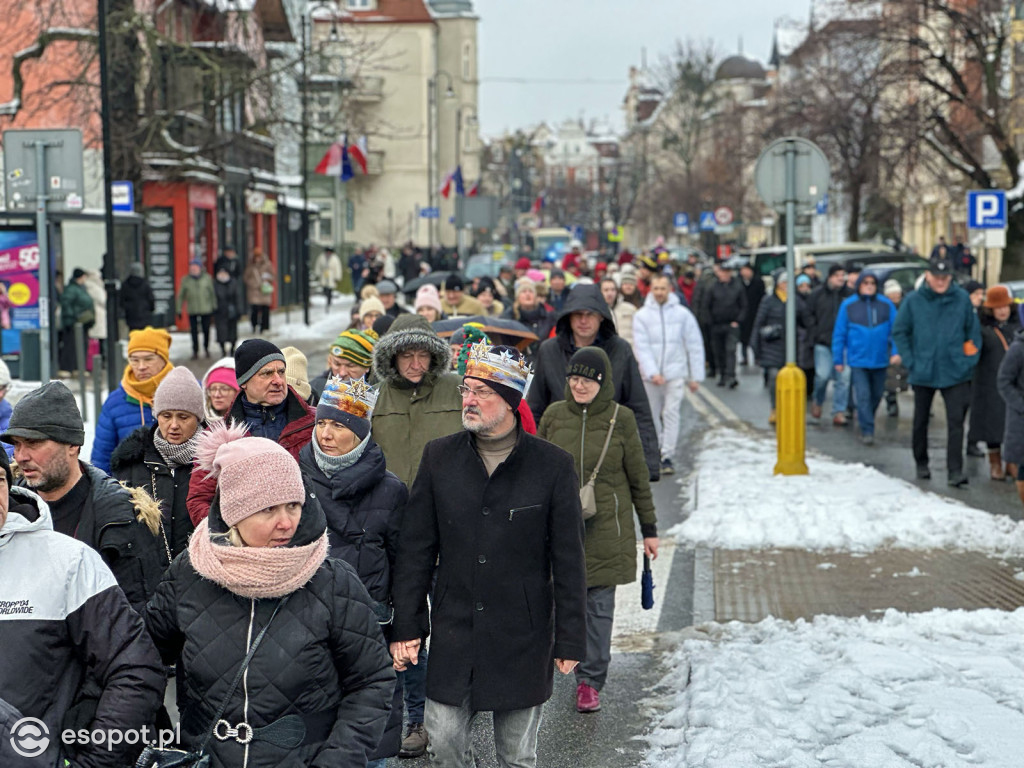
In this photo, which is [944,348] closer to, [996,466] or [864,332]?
[996,466]

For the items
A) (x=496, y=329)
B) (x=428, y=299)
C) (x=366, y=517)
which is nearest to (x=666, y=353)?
(x=428, y=299)

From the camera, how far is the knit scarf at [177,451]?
19.8 feet

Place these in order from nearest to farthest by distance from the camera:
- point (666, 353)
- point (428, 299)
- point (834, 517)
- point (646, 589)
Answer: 1. point (646, 589)
2. point (834, 517)
3. point (428, 299)
4. point (666, 353)

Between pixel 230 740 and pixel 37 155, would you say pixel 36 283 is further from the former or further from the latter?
pixel 230 740

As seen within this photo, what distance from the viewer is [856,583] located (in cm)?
969

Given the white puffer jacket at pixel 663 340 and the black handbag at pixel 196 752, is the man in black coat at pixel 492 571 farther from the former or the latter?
the white puffer jacket at pixel 663 340

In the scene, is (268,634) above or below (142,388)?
below

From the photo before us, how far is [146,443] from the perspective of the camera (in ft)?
19.9

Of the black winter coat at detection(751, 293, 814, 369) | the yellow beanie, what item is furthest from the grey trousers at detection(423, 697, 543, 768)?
the black winter coat at detection(751, 293, 814, 369)

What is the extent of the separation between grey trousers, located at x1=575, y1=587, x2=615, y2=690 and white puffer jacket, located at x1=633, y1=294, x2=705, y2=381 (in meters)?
7.26

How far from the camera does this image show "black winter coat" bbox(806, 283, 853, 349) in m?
18.5

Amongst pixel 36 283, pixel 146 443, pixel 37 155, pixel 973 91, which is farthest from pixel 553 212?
pixel 146 443

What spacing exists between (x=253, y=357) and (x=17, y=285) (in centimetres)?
1713

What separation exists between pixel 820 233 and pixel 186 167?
61.8 m
